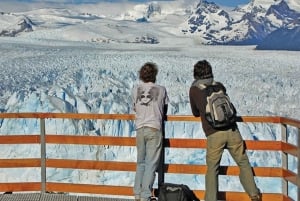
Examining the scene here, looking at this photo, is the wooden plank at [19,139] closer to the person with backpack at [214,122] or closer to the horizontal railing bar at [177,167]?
the horizontal railing bar at [177,167]

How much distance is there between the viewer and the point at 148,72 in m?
5.09

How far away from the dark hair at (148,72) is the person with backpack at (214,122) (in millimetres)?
361

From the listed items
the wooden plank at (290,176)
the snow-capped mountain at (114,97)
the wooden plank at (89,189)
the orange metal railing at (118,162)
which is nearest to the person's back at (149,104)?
the orange metal railing at (118,162)

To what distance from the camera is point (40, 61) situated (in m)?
23.9

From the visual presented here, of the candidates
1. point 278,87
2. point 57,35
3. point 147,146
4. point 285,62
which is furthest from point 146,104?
point 57,35

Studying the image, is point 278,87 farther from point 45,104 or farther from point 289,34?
point 289,34

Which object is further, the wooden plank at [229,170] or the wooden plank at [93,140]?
the wooden plank at [93,140]

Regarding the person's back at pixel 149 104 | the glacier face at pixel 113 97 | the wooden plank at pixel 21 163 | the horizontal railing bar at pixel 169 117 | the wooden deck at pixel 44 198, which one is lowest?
the glacier face at pixel 113 97

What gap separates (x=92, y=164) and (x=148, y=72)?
132 centimetres

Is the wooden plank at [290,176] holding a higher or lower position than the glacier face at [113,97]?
higher

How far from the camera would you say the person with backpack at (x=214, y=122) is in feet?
15.7

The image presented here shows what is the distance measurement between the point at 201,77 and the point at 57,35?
248 feet

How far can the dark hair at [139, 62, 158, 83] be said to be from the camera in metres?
5.08

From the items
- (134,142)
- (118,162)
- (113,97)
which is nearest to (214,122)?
(134,142)
